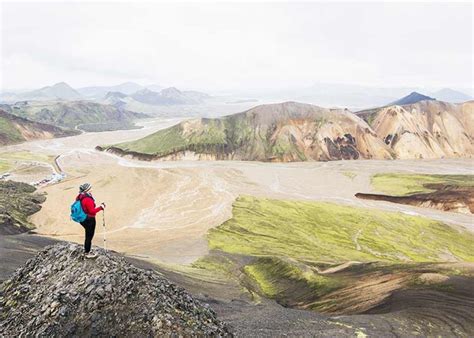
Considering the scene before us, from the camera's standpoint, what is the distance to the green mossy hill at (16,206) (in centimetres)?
8212

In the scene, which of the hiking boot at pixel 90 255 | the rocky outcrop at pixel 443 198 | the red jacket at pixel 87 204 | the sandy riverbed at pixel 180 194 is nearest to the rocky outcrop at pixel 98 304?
the hiking boot at pixel 90 255

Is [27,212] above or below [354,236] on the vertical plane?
above

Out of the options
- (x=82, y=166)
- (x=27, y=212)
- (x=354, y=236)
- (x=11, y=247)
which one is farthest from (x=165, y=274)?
(x=82, y=166)

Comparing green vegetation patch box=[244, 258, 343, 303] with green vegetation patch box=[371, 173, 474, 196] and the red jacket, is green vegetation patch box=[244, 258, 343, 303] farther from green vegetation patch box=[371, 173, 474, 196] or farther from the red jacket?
green vegetation patch box=[371, 173, 474, 196]

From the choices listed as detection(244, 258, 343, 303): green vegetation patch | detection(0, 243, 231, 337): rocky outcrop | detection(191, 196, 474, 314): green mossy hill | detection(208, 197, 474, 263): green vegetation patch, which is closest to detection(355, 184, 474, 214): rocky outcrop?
detection(208, 197, 474, 263): green vegetation patch

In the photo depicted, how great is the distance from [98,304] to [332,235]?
8336 cm

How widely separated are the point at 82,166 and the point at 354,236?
457 feet

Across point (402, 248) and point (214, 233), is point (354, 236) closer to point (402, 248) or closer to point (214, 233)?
point (402, 248)

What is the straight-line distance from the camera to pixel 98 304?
1872 centimetres

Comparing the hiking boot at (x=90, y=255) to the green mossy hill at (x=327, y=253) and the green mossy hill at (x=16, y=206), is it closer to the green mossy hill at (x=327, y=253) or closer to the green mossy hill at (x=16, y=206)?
the green mossy hill at (x=327, y=253)

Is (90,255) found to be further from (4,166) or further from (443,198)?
(4,166)

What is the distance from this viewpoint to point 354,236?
3794 inches

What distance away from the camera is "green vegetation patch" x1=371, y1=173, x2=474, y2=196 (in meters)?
146

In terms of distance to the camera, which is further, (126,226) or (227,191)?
(227,191)
